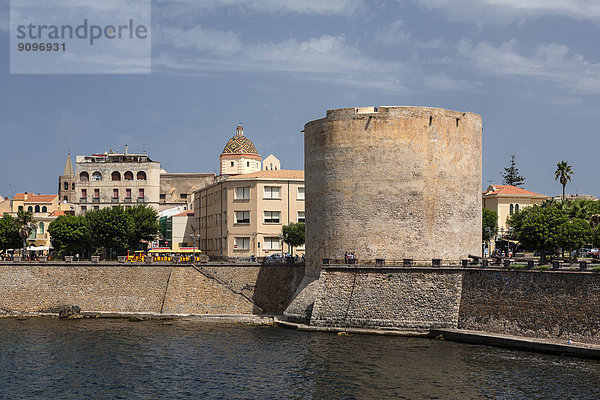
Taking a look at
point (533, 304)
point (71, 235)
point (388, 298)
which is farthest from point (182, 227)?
point (533, 304)

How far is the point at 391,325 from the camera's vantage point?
3725cm

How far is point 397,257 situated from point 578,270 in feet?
33.2

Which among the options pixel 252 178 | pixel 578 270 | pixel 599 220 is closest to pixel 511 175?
pixel 599 220

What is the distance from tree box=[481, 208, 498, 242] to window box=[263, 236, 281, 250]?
1941 centimetres

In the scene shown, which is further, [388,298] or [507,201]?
[507,201]

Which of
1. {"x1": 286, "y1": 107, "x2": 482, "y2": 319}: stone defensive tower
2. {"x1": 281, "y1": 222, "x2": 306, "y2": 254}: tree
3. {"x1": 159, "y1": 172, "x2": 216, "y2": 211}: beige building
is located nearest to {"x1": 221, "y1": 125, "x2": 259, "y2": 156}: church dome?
{"x1": 159, "y1": 172, "x2": 216, "y2": 211}: beige building

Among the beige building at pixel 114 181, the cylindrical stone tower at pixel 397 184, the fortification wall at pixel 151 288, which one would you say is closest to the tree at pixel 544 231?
the cylindrical stone tower at pixel 397 184

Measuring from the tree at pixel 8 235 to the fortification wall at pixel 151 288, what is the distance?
18.3 meters

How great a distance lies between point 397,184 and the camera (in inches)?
1564

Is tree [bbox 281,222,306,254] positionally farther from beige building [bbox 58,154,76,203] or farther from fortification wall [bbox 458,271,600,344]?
beige building [bbox 58,154,76,203]

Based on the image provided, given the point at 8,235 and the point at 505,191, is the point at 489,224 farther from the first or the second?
the point at 8,235

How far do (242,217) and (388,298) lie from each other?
93.7 ft

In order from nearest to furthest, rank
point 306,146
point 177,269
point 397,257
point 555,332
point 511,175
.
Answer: point 555,332 < point 397,257 < point 306,146 < point 177,269 < point 511,175

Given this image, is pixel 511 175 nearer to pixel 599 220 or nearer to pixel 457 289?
pixel 599 220
